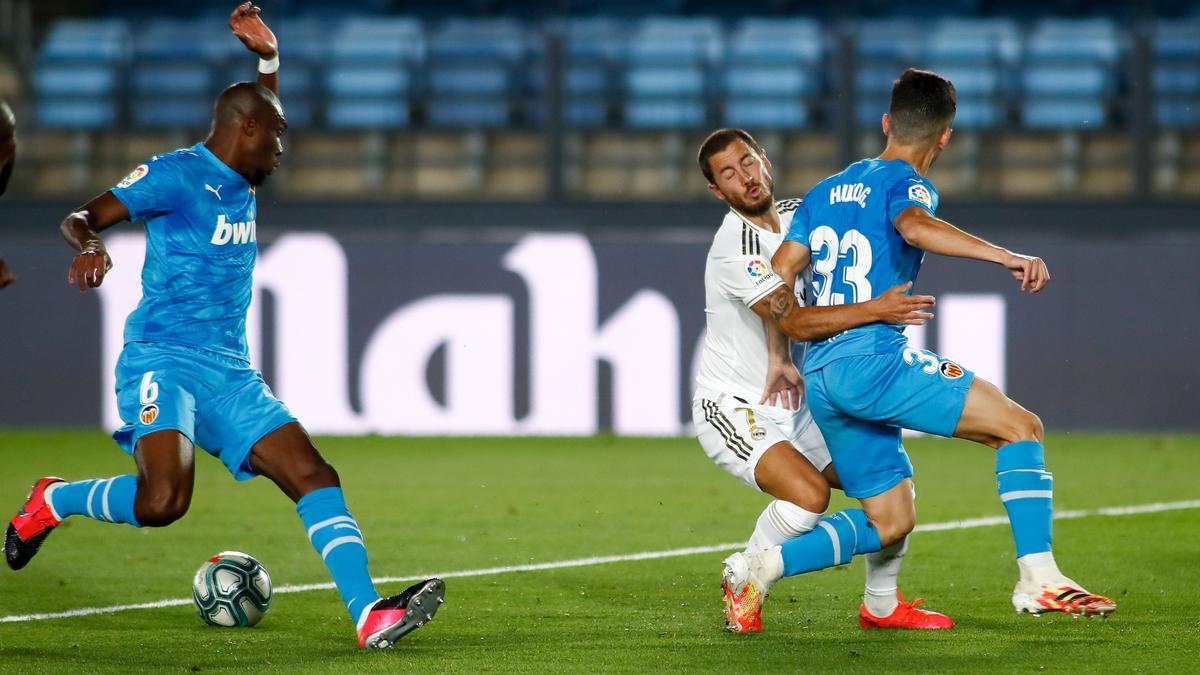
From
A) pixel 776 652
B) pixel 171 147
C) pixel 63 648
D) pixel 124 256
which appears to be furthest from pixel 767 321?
pixel 171 147

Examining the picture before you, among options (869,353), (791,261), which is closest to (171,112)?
(791,261)

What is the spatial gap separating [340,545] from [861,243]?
193 centimetres

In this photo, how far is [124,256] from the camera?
13047 mm

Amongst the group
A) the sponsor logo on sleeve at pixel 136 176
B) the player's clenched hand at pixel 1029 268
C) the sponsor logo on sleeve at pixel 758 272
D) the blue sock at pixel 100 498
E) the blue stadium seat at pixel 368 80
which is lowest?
the blue sock at pixel 100 498

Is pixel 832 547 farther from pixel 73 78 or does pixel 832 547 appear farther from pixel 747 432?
pixel 73 78

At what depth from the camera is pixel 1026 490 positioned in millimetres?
5258

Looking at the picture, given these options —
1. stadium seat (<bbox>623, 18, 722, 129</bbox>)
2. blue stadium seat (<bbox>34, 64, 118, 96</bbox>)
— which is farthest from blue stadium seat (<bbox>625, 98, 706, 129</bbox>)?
blue stadium seat (<bbox>34, 64, 118, 96</bbox>)

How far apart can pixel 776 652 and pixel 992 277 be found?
817 cm

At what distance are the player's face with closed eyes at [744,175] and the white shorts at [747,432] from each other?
2.26 feet

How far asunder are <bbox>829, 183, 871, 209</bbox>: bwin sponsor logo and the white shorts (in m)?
0.82

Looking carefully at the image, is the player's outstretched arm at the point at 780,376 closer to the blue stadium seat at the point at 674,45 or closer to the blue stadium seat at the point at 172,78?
the blue stadium seat at the point at 674,45

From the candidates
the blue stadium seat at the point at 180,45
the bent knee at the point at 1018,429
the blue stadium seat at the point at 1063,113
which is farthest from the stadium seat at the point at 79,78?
the bent knee at the point at 1018,429

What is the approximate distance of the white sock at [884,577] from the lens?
18.8ft

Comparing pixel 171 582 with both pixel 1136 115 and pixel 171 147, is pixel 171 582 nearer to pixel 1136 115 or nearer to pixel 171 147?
pixel 171 147
